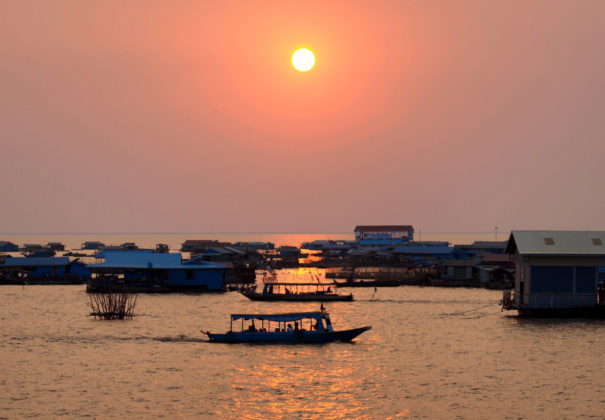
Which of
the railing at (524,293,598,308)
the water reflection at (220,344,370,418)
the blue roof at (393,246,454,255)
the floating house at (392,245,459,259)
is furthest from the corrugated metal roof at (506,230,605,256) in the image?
the blue roof at (393,246,454,255)

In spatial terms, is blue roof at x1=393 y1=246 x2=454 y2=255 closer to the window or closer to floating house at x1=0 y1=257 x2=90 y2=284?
floating house at x1=0 y1=257 x2=90 y2=284

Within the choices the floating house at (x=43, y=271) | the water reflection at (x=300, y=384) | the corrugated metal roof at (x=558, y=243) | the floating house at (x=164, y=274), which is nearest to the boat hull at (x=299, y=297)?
the floating house at (x=164, y=274)

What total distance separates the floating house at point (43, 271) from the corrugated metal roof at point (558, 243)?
75695 millimetres

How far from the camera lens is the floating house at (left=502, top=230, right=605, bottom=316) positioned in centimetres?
6475

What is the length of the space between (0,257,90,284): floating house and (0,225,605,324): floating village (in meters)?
0.16

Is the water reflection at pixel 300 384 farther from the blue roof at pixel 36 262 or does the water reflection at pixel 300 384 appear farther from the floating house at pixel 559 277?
the blue roof at pixel 36 262

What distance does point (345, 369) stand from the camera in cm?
4550

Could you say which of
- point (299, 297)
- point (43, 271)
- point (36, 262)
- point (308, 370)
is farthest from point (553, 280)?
point (36, 262)

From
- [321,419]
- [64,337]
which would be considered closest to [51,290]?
[64,337]

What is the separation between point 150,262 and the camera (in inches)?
3910

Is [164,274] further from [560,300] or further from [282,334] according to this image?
[560,300]

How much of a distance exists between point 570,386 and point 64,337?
38978 mm

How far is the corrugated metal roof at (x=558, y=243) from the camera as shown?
65312 millimetres

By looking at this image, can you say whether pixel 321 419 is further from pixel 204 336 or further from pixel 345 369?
pixel 204 336
